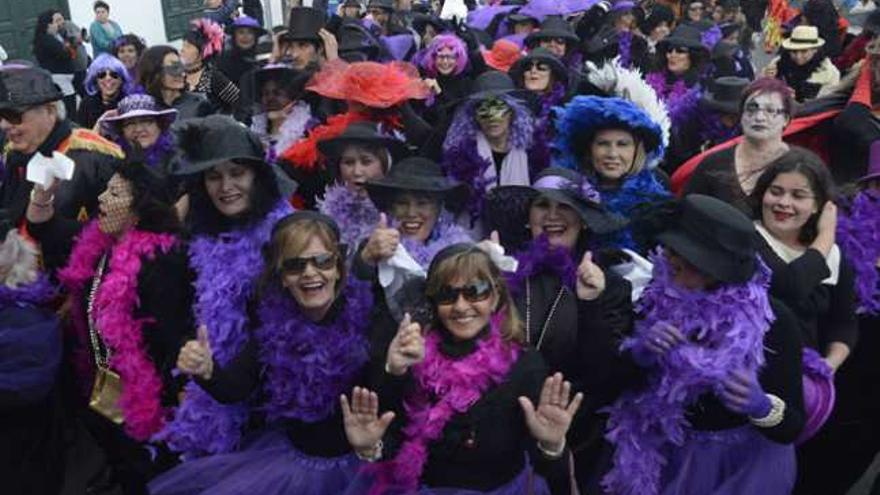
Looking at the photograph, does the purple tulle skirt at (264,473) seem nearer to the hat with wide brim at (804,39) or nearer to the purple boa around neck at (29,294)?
the purple boa around neck at (29,294)

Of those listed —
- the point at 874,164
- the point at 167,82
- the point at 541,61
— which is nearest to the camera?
the point at 874,164

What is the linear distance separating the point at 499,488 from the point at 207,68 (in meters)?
5.54

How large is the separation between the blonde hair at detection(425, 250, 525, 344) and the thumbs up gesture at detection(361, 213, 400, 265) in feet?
1.27

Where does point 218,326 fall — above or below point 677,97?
below

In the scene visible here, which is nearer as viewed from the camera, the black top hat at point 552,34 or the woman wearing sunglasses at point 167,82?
the woman wearing sunglasses at point 167,82

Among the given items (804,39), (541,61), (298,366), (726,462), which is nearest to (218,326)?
(298,366)

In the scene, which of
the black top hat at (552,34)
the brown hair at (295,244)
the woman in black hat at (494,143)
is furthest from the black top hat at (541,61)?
the brown hair at (295,244)

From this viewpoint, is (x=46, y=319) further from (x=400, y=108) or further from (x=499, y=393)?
(x=400, y=108)

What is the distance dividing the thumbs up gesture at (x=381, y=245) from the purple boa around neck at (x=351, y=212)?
520 mm

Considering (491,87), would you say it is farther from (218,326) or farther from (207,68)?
(207,68)

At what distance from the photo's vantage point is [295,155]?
14.8 feet

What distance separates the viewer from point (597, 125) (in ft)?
12.8

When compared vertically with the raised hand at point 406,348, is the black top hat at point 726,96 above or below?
above

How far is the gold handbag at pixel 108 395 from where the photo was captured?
3.39 m
